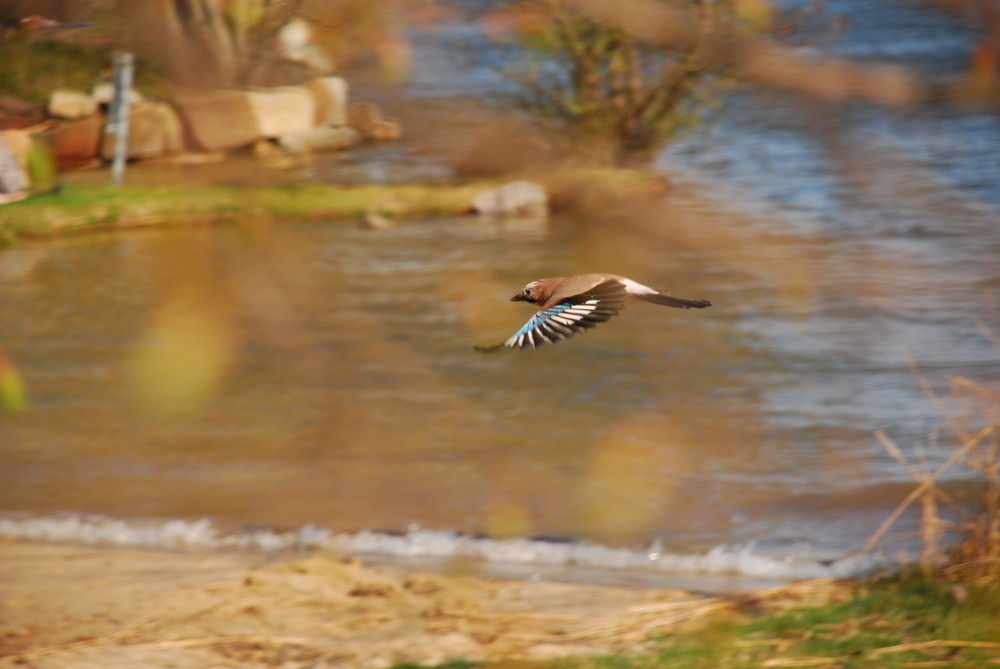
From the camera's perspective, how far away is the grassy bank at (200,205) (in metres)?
11.0

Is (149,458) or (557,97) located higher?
(557,97)

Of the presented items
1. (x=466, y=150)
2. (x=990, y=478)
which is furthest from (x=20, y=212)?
(x=990, y=478)

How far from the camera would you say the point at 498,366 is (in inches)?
296

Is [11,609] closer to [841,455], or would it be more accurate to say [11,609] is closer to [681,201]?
[841,455]

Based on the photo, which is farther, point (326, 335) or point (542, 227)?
point (542, 227)

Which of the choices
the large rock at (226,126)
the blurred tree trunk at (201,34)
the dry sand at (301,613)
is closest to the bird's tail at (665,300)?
the blurred tree trunk at (201,34)

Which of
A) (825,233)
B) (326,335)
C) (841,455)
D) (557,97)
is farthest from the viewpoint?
(557,97)

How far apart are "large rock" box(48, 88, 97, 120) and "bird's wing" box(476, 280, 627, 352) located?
11804 mm

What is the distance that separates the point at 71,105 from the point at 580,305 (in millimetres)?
11985

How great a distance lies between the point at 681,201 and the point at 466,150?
9.12ft

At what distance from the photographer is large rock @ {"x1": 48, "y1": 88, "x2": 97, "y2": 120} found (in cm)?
1334

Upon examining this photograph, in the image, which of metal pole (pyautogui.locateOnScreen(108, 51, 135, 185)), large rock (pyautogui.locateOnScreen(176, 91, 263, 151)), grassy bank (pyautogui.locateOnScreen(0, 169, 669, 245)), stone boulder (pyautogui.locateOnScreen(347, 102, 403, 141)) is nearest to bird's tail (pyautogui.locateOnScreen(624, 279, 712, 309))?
grassy bank (pyautogui.locateOnScreen(0, 169, 669, 245))

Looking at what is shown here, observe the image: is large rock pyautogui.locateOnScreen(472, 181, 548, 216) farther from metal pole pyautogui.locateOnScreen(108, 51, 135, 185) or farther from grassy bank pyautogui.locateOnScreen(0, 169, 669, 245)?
metal pole pyautogui.locateOnScreen(108, 51, 135, 185)

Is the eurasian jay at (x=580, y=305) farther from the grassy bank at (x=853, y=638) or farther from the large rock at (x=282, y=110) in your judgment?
the large rock at (x=282, y=110)
